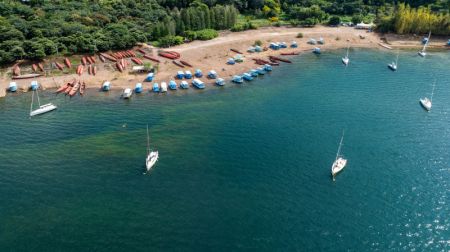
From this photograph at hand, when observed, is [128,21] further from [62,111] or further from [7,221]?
[7,221]

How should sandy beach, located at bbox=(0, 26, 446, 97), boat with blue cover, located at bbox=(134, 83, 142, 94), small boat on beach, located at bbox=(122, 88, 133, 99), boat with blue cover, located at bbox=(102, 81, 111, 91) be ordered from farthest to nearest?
sandy beach, located at bbox=(0, 26, 446, 97) < boat with blue cover, located at bbox=(102, 81, 111, 91) < boat with blue cover, located at bbox=(134, 83, 142, 94) < small boat on beach, located at bbox=(122, 88, 133, 99)

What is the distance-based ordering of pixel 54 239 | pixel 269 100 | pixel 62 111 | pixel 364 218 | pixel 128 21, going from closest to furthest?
pixel 54 239 → pixel 364 218 → pixel 62 111 → pixel 269 100 → pixel 128 21

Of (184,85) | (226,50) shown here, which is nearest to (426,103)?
(184,85)

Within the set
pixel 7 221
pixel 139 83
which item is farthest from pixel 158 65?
pixel 7 221

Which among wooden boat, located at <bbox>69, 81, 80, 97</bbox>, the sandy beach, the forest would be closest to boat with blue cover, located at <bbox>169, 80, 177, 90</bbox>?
the sandy beach

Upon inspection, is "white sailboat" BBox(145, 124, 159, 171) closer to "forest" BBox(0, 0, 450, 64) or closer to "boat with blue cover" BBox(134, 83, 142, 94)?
"boat with blue cover" BBox(134, 83, 142, 94)

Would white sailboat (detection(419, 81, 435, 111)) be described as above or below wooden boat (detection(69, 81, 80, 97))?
below
